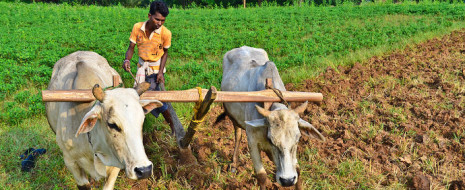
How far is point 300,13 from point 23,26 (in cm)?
1271

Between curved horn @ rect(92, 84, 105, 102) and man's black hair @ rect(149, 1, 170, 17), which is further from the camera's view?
man's black hair @ rect(149, 1, 170, 17)

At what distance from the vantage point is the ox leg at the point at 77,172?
3.43 m

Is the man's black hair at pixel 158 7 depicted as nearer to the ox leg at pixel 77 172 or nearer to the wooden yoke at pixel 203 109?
the wooden yoke at pixel 203 109

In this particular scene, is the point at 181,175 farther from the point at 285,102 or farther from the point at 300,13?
the point at 300,13

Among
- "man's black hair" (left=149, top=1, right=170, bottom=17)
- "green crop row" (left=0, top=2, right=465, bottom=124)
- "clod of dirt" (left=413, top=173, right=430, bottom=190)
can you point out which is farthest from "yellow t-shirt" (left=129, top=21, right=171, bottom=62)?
"clod of dirt" (left=413, top=173, right=430, bottom=190)

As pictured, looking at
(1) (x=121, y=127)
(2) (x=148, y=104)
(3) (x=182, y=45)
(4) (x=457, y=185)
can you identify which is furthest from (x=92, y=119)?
(3) (x=182, y=45)

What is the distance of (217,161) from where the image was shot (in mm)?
4770

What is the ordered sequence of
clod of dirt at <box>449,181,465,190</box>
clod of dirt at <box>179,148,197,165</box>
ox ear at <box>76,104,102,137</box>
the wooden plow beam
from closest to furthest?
ox ear at <box>76,104,102,137</box>, the wooden plow beam, clod of dirt at <box>449,181,465,190</box>, clod of dirt at <box>179,148,197,165</box>

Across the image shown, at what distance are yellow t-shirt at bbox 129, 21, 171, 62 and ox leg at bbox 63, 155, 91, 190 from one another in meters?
1.68

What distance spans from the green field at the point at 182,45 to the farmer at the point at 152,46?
1.23m

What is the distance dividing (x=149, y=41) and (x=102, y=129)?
201 centimetres

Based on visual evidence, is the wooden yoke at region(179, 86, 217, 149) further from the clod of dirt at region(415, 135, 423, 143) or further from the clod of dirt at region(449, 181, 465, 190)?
the clod of dirt at region(415, 135, 423, 143)

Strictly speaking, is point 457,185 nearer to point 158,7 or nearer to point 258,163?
point 258,163

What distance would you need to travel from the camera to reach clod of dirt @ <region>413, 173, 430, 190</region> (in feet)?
12.2
